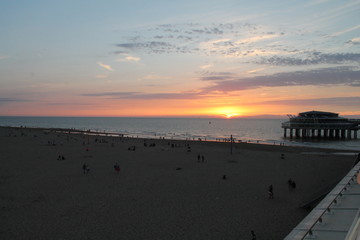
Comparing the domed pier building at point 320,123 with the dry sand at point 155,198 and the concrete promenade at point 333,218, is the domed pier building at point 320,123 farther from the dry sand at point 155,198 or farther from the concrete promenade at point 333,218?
the concrete promenade at point 333,218

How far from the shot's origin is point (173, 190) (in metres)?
19.2

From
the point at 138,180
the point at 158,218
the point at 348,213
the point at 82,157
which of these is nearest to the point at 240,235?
the point at 158,218

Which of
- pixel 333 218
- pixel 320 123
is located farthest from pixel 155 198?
pixel 320 123

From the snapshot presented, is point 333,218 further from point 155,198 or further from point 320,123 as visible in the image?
point 320,123

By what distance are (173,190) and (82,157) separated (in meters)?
18.1

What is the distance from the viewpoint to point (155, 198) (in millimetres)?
17438

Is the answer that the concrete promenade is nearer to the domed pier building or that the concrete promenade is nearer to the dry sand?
the dry sand

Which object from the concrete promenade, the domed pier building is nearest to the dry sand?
the concrete promenade

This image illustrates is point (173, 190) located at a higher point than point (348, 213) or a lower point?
lower

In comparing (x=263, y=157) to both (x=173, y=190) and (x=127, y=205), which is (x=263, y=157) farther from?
(x=127, y=205)

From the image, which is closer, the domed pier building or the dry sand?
the dry sand

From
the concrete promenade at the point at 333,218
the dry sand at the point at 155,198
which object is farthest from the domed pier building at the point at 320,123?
the concrete promenade at the point at 333,218

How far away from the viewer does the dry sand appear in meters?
12.9

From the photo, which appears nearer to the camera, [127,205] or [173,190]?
[127,205]
